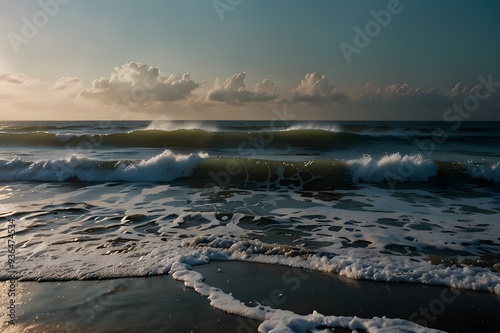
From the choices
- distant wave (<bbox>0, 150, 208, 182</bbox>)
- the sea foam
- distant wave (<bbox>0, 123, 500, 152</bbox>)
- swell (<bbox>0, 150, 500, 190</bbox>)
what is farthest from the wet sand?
distant wave (<bbox>0, 123, 500, 152</bbox>)

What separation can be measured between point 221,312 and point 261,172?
385 inches

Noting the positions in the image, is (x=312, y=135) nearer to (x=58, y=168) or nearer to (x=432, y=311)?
(x=58, y=168)

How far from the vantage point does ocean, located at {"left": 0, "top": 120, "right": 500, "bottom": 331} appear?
513 cm

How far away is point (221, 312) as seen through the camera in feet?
12.9

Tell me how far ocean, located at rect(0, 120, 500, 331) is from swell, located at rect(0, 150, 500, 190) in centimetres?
5

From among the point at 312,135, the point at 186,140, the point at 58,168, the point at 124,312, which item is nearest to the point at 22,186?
the point at 58,168

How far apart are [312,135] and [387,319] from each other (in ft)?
74.2

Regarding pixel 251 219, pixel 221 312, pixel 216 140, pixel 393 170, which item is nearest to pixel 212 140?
pixel 216 140

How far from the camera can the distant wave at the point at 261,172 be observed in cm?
1261

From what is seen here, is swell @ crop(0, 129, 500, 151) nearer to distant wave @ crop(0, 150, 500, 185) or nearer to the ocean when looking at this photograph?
distant wave @ crop(0, 150, 500, 185)

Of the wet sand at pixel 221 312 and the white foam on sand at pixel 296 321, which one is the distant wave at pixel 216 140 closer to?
the wet sand at pixel 221 312

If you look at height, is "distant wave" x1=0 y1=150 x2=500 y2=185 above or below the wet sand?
above

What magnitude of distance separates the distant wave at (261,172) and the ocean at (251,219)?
53mm

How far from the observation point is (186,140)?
2611 cm
